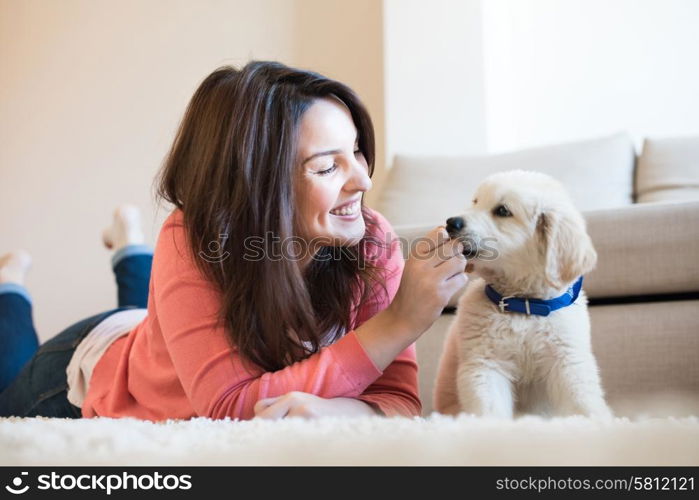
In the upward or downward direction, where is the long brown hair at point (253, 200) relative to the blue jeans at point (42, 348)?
upward

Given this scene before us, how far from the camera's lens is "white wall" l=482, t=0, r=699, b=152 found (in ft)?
9.09

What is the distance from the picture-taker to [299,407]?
2.72 ft

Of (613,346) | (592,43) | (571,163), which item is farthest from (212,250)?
(592,43)

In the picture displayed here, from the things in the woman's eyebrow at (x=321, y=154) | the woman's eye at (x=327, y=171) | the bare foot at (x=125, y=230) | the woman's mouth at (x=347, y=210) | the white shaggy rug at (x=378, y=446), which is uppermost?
the woman's eyebrow at (x=321, y=154)

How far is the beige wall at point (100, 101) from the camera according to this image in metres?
3.42

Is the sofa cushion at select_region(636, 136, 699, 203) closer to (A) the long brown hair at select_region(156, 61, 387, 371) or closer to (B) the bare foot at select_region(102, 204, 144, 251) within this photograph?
(A) the long brown hair at select_region(156, 61, 387, 371)

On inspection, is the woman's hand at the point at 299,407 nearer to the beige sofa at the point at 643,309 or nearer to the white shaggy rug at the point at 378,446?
the white shaggy rug at the point at 378,446

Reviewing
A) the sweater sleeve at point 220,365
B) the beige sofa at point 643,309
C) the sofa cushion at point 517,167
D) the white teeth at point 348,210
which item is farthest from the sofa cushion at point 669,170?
the sweater sleeve at point 220,365

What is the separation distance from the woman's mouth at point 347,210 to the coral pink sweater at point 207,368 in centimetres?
18

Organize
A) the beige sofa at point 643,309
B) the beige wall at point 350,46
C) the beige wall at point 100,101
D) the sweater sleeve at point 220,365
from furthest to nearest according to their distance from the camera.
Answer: the beige wall at point 100,101 < the beige wall at point 350,46 < the beige sofa at point 643,309 < the sweater sleeve at point 220,365

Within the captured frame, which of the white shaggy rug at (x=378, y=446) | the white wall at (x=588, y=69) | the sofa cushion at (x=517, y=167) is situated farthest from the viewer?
the white wall at (x=588, y=69)

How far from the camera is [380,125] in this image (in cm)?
321
